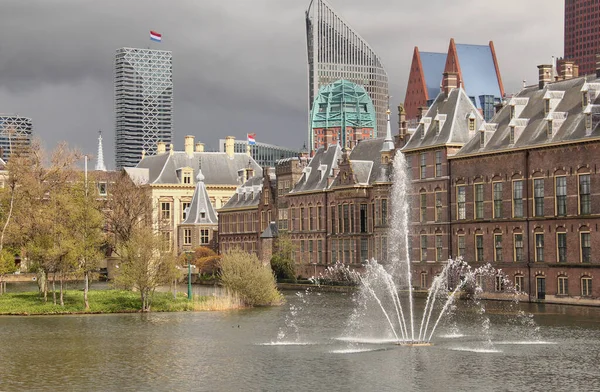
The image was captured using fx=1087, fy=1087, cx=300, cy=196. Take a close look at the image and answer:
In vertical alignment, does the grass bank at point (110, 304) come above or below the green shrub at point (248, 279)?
below

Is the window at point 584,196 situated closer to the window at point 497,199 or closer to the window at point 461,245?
the window at point 497,199

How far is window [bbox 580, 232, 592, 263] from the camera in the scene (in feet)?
236

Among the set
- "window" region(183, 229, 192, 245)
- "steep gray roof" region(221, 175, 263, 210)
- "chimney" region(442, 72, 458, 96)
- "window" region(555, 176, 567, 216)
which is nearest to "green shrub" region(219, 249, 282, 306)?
"window" region(555, 176, 567, 216)

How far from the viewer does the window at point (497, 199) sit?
80.4 meters

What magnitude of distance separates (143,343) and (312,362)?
1075 centimetres

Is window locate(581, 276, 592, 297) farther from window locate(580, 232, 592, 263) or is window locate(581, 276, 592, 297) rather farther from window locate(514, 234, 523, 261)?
window locate(514, 234, 523, 261)

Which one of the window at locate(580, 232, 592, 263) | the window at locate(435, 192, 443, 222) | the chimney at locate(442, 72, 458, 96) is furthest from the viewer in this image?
the chimney at locate(442, 72, 458, 96)

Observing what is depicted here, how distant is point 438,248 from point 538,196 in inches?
552

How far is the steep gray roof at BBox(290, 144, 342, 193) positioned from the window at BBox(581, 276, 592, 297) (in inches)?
1745

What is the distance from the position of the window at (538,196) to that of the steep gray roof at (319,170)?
38642 mm

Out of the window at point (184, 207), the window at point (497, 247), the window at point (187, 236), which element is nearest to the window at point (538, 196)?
the window at point (497, 247)

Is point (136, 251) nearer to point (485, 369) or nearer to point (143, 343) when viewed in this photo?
point (143, 343)

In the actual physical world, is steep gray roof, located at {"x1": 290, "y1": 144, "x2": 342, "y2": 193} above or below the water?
above

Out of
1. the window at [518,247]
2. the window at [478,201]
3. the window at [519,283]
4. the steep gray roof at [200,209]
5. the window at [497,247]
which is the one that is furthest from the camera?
the steep gray roof at [200,209]
